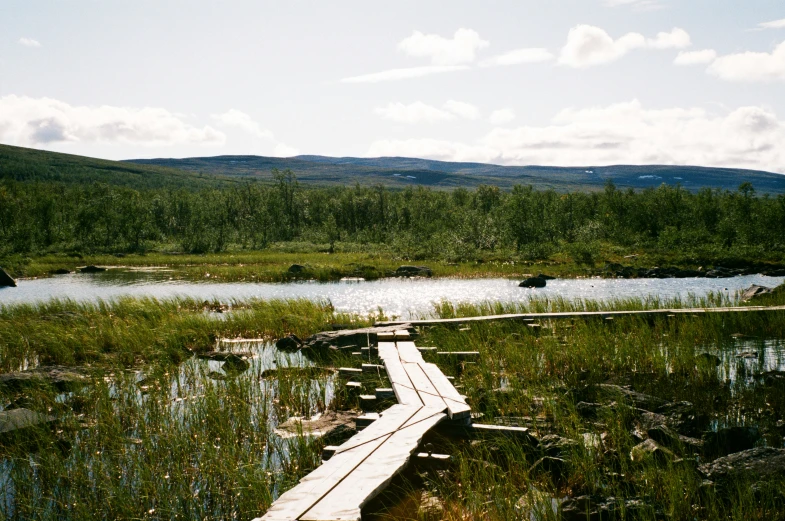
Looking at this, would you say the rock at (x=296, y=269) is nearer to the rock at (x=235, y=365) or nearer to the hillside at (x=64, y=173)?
the rock at (x=235, y=365)

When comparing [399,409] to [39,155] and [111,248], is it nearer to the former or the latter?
[111,248]

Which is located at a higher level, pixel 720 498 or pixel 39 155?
pixel 39 155

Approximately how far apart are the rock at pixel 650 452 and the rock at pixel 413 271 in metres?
36.7

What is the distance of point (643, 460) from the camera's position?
814 cm

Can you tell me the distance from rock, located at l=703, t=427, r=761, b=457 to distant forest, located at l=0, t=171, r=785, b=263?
46.5 metres

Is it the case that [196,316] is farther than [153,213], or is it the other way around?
[153,213]

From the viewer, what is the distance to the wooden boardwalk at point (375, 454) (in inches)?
232

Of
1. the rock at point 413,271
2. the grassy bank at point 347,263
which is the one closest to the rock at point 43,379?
the grassy bank at point 347,263

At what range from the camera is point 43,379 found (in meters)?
12.8

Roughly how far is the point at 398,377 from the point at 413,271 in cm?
3472

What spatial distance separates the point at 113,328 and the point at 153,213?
250 ft

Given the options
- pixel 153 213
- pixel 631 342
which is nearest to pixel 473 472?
pixel 631 342

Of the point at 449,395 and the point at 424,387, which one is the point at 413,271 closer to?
the point at 424,387

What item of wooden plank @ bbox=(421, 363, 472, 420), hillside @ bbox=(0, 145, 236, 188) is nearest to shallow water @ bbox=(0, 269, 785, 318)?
wooden plank @ bbox=(421, 363, 472, 420)
